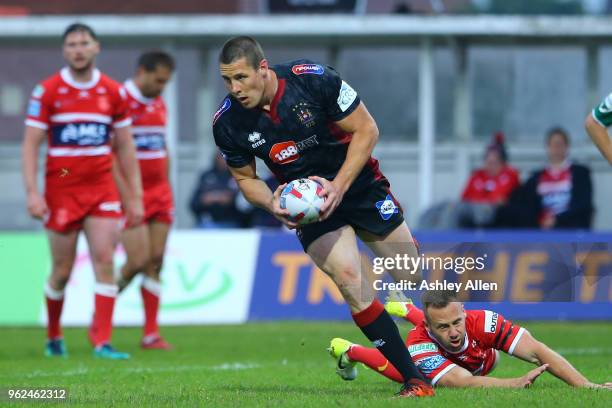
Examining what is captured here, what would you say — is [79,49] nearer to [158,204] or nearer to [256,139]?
[158,204]

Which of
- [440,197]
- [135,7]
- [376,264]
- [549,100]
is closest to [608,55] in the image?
[549,100]

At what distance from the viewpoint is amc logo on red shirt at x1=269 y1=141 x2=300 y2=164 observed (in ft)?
26.0

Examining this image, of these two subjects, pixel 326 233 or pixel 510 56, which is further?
pixel 510 56

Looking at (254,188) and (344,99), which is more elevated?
(344,99)

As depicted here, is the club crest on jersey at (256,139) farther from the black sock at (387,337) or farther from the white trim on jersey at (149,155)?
the white trim on jersey at (149,155)

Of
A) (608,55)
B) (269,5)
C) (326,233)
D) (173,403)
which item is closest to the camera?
(173,403)

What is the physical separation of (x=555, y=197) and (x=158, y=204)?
19.0 feet

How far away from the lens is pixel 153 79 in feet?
40.6

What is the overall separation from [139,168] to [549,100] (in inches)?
361

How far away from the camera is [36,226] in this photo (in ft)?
63.1

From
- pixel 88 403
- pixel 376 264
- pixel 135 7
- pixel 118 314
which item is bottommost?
pixel 118 314

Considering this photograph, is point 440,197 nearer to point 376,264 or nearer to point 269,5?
point 269,5

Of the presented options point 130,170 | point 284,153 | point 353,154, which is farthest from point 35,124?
point 353,154

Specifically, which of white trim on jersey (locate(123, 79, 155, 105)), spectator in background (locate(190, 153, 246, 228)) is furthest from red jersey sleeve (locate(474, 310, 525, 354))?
spectator in background (locate(190, 153, 246, 228))
